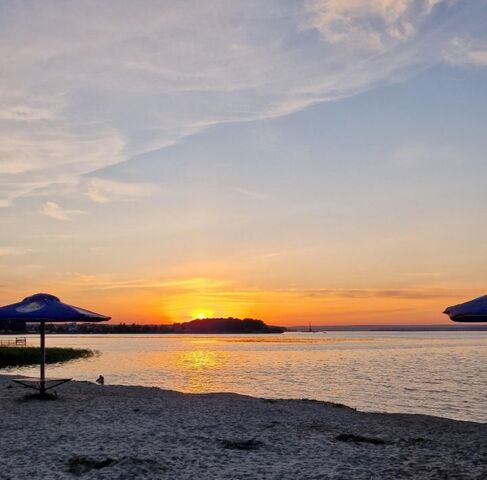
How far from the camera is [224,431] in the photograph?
55.5 feet

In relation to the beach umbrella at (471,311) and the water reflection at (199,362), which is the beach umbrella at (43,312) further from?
the water reflection at (199,362)

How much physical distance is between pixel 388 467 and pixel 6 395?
18.0m

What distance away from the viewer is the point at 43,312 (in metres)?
22.2

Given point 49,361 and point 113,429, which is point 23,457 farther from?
point 49,361

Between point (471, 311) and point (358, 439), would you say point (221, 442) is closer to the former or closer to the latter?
point (358, 439)

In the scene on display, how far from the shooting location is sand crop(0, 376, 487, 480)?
39.7 feet

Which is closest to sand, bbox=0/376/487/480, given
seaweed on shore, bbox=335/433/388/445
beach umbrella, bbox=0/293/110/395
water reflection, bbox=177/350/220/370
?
seaweed on shore, bbox=335/433/388/445

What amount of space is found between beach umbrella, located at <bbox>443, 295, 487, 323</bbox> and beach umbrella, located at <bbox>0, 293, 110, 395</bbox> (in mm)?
14156

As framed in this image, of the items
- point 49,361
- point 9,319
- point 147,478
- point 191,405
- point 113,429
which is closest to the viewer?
point 147,478

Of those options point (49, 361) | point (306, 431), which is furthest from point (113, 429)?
point (49, 361)

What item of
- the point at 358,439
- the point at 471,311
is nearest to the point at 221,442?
the point at 358,439

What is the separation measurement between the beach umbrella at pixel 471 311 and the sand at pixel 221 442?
124 inches

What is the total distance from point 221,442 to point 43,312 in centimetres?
1014

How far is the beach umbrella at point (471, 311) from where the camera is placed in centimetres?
1263
